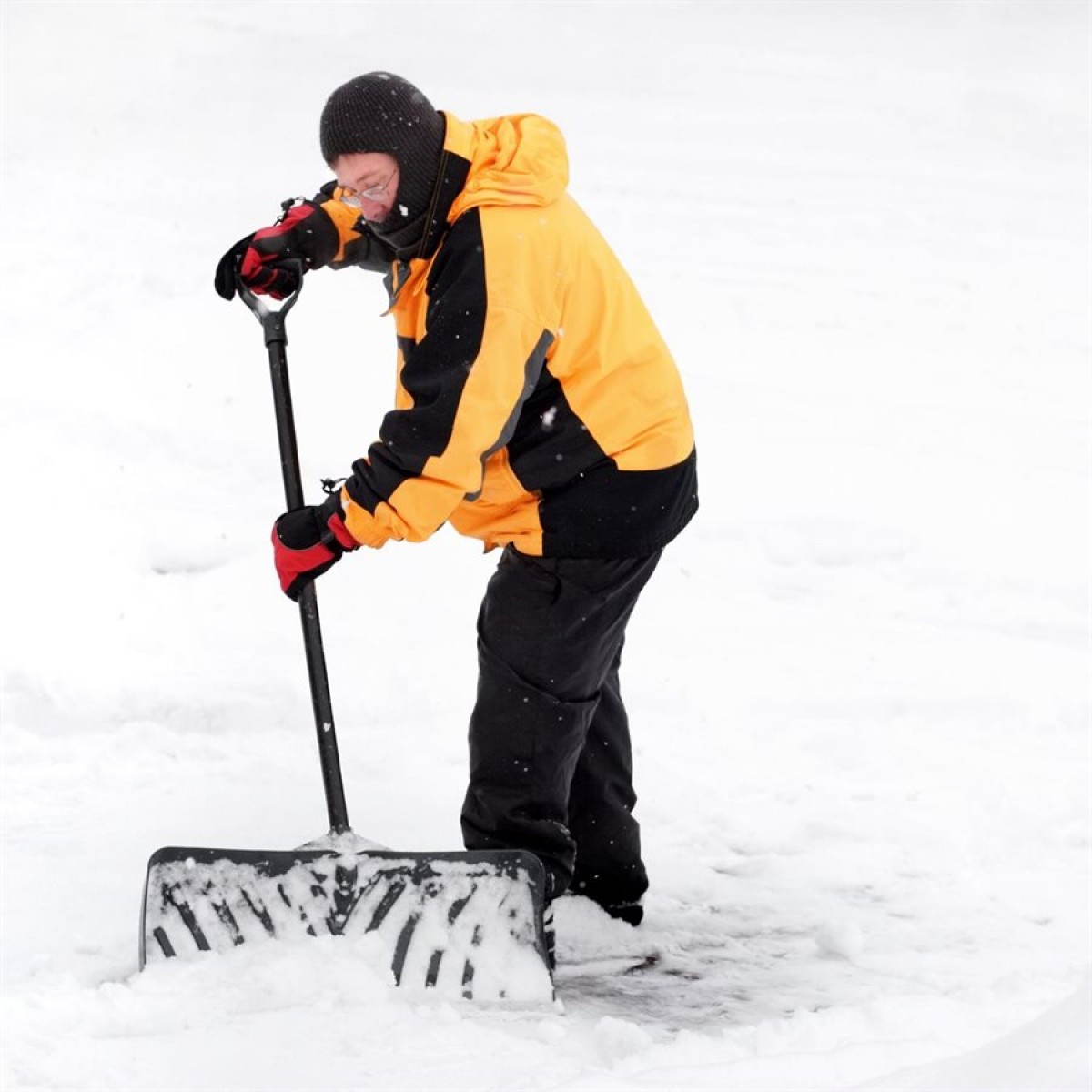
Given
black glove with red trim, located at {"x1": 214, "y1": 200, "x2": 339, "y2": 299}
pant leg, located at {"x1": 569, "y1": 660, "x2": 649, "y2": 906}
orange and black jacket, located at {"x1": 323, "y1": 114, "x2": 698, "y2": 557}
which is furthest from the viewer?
pant leg, located at {"x1": 569, "y1": 660, "x2": 649, "y2": 906}

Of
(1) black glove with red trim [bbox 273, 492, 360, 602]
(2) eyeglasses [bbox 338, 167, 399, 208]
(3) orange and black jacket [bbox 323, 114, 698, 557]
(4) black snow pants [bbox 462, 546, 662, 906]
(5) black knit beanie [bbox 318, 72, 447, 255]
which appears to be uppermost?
(5) black knit beanie [bbox 318, 72, 447, 255]

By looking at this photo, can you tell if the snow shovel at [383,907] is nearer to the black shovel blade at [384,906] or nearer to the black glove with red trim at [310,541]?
the black shovel blade at [384,906]

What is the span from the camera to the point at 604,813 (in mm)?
3381

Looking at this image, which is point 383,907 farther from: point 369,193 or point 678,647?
point 678,647

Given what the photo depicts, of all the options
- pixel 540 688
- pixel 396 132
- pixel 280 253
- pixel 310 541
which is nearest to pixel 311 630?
pixel 310 541

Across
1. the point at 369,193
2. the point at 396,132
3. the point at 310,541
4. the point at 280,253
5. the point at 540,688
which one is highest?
the point at 396,132

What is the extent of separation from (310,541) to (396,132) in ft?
2.58

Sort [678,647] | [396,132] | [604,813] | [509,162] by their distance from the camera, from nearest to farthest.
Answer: [396,132] → [509,162] → [604,813] → [678,647]

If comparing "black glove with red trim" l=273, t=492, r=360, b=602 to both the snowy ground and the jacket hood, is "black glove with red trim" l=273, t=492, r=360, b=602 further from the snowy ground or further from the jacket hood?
the snowy ground

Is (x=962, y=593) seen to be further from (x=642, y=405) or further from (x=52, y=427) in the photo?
(x=52, y=427)

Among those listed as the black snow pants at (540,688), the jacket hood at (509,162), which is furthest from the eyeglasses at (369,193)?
the black snow pants at (540,688)

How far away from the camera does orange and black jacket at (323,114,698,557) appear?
2.63 m

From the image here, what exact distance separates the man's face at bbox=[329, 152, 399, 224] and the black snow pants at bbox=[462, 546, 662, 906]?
2.49 feet

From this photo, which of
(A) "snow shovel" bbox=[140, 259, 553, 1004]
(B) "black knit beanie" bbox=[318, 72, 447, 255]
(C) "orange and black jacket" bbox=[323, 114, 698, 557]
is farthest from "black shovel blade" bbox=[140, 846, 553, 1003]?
(B) "black knit beanie" bbox=[318, 72, 447, 255]
